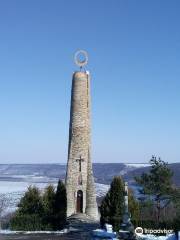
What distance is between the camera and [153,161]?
4069 cm

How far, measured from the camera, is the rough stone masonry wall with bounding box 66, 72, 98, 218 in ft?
126

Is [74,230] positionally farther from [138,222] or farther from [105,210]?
[138,222]

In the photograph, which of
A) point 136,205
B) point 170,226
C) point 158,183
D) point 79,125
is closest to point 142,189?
point 158,183

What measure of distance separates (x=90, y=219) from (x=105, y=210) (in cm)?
352

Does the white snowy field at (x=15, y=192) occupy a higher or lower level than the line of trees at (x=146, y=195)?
higher

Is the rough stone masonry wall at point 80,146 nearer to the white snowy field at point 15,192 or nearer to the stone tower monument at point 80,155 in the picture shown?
the stone tower monument at point 80,155

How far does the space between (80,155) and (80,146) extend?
2.53ft

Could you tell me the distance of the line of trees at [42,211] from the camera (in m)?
34.8

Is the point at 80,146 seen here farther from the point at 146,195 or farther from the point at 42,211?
the point at 146,195

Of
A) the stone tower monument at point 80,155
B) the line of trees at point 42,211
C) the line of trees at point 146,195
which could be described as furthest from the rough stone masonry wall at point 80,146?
the line of trees at point 146,195

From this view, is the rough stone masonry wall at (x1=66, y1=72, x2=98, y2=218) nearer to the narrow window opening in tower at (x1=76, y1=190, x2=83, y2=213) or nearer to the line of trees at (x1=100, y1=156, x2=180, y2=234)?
the narrow window opening in tower at (x1=76, y1=190, x2=83, y2=213)

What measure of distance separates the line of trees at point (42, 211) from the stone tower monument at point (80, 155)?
174cm

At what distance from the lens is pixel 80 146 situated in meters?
38.9

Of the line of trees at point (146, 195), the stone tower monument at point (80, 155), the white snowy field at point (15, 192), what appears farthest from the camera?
the white snowy field at point (15, 192)
